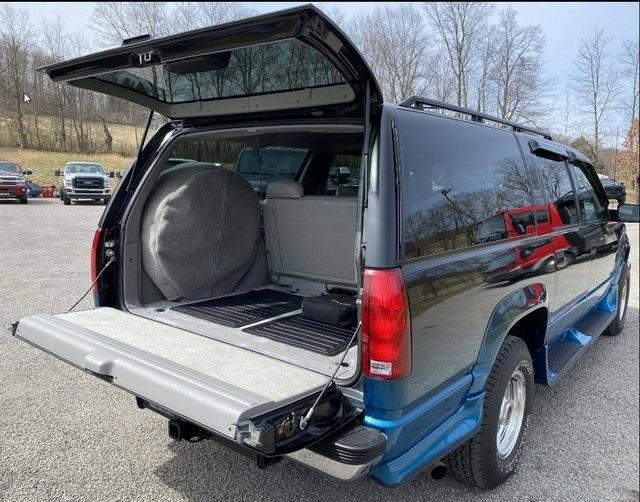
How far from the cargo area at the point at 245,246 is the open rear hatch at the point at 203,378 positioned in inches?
9.7

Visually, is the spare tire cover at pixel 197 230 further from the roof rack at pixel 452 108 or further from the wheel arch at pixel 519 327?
the wheel arch at pixel 519 327

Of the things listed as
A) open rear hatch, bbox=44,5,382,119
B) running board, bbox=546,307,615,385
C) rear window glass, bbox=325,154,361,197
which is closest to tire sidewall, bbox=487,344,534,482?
running board, bbox=546,307,615,385

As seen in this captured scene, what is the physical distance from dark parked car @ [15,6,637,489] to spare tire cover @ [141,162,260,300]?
13 millimetres

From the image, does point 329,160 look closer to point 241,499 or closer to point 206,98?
point 206,98

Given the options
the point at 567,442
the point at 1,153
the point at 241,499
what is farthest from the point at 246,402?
the point at 1,153

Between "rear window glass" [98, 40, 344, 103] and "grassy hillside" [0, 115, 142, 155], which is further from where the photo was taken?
"grassy hillside" [0, 115, 142, 155]

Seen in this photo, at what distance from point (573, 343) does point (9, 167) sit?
6006mm

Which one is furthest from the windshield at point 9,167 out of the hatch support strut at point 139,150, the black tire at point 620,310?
the black tire at point 620,310

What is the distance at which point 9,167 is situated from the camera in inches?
211

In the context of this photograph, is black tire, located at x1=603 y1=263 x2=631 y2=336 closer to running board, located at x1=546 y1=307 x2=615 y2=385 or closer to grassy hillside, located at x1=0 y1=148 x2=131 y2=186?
running board, located at x1=546 y1=307 x2=615 y2=385

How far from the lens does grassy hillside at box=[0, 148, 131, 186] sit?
194 inches

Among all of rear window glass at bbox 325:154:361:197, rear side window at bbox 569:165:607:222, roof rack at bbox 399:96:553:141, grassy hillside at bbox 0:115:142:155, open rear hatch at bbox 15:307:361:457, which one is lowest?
open rear hatch at bbox 15:307:361:457

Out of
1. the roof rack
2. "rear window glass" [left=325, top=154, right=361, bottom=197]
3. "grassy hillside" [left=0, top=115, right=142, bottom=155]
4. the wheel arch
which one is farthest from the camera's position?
"grassy hillside" [left=0, top=115, right=142, bottom=155]

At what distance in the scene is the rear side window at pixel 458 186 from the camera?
2.12 m
